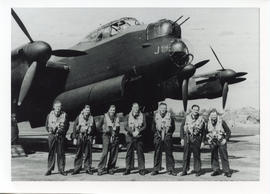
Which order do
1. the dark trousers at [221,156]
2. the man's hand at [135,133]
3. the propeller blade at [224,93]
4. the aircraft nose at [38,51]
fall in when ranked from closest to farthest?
1. the dark trousers at [221,156]
2. the man's hand at [135,133]
3. the aircraft nose at [38,51]
4. the propeller blade at [224,93]

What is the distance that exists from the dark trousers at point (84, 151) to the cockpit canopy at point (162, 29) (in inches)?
159

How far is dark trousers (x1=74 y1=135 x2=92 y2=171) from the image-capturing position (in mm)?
10828

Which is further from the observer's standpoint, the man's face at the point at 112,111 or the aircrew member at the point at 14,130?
the aircrew member at the point at 14,130

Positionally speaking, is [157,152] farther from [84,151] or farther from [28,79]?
[28,79]

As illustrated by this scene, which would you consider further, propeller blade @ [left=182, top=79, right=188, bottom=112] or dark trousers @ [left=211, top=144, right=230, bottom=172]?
propeller blade @ [left=182, top=79, right=188, bottom=112]

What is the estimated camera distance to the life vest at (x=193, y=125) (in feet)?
34.4

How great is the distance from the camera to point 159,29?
1234 centimetres

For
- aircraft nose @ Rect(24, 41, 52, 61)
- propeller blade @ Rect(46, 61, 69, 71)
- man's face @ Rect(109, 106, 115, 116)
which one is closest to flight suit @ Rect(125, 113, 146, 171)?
man's face @ Rect(109, 106, 115, 116)

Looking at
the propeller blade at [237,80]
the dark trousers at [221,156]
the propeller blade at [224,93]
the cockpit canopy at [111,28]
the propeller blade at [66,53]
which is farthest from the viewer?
the propeller blade at [224,93]

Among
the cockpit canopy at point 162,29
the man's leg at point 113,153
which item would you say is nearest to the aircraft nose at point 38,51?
the cockpit canopy at point 162,29

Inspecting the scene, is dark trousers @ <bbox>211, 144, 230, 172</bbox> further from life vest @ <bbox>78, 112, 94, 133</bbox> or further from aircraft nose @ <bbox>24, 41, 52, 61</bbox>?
aircraft nose @ <bbox>24, 41, 52, 61</bbox>

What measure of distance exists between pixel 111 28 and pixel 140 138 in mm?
4551

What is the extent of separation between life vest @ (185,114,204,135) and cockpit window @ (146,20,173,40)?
128 inches

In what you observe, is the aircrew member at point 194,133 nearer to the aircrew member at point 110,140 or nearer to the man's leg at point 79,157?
the aircrew member at point 110,140
